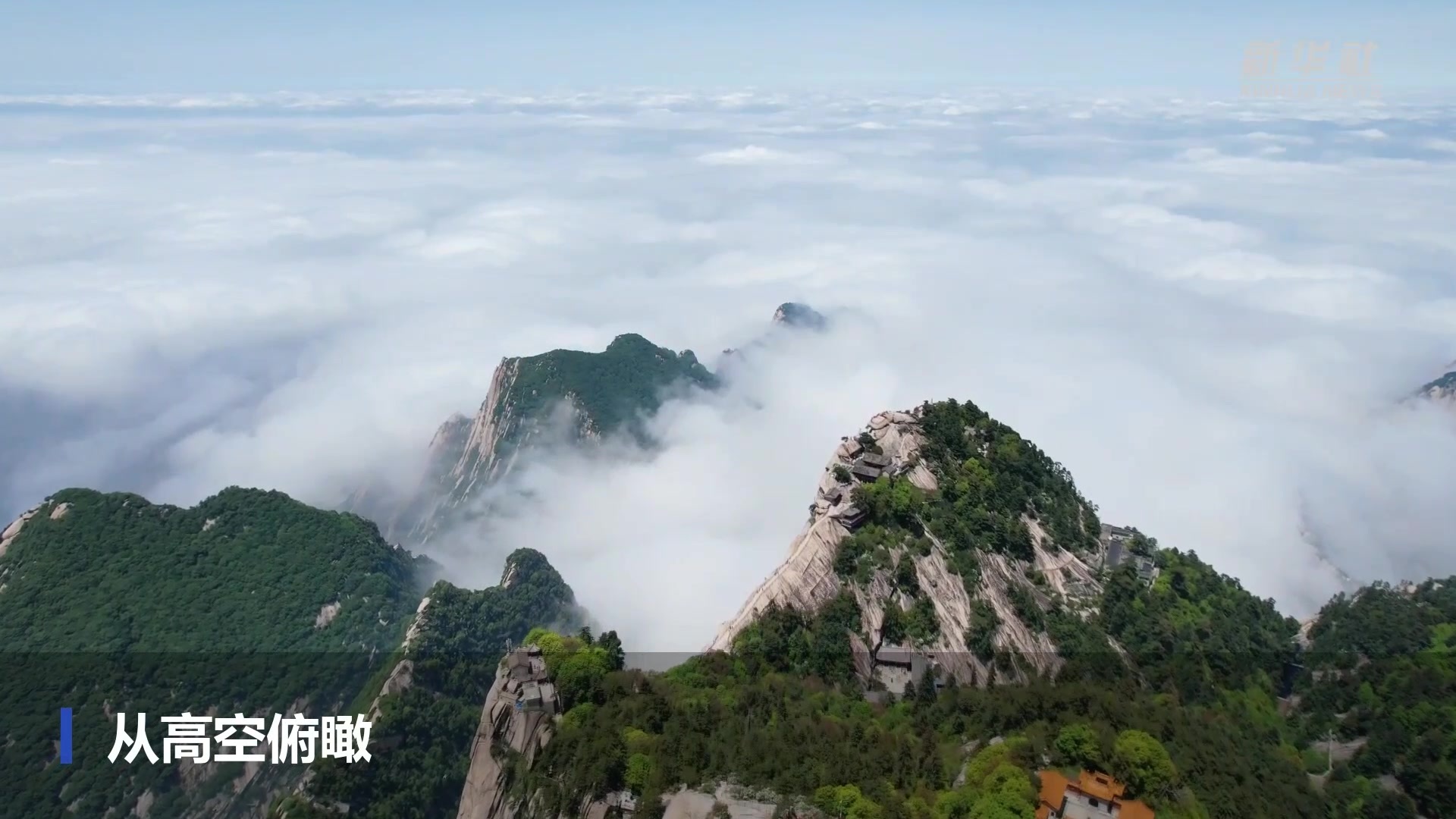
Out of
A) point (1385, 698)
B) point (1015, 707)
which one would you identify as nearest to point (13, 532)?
point (1015, 707)

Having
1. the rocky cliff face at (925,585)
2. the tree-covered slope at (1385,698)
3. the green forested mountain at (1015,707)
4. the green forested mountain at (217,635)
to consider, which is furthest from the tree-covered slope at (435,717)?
the tree-covered slope at (1385,698)

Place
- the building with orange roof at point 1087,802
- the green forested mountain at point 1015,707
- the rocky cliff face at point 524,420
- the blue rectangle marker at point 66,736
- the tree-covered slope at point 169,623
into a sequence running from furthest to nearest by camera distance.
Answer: the rocky cliff face at point 524,420 < the tree-covered slope at point 169,623 < the blue rectangle marker at point 66,736 < the green forested mountain at point 1015,707 < the building with orange roof at point 1087,802

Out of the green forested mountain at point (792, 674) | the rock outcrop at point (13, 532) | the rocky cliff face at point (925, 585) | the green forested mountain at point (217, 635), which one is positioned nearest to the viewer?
the green forested mountain at point (792, 674)

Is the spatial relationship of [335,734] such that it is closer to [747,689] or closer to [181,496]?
[747,689]

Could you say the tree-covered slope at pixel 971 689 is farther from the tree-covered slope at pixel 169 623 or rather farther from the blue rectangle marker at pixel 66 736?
the blue rectangle marker at pixel 66 736

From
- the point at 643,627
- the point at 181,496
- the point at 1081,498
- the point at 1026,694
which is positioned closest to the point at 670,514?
the point at 643,627

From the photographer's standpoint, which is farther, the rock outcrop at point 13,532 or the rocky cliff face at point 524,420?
the rocky cliff face at point 524,420

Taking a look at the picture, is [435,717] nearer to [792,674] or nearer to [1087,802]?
[792,674]

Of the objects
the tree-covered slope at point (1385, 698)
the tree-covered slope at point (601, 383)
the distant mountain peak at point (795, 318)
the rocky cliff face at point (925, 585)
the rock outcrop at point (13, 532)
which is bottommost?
the distant mountain peak at point (795, 318)
